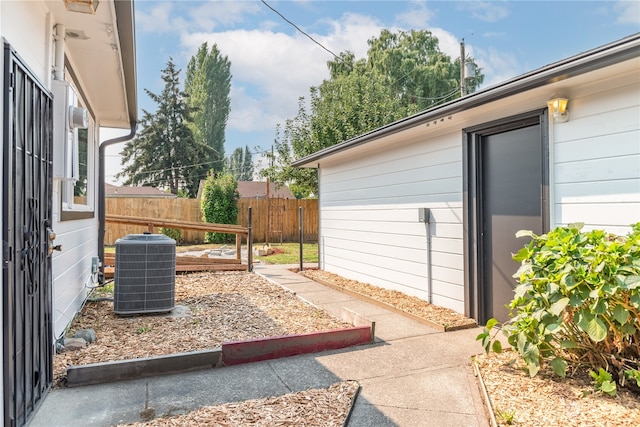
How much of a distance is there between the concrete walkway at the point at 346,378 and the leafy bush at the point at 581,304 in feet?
1.77

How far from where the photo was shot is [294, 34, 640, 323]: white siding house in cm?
294

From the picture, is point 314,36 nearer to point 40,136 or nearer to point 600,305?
point 40,136

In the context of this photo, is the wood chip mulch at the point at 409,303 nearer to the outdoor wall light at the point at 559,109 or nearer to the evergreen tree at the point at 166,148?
the outdoor wall light at the point at 559,109

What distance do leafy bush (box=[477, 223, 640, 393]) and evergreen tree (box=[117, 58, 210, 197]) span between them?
1119 inches

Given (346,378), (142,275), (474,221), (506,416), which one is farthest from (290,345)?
(474,221)

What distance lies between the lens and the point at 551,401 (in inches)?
93.7

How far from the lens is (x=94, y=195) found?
585 cm

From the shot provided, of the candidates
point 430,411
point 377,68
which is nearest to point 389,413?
point 430,411

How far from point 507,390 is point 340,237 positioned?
5186 mm

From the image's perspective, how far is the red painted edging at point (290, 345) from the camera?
3119 mm

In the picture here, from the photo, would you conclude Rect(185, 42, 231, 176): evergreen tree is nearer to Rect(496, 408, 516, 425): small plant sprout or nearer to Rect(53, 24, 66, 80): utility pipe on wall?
Rect(53, 24, 66, 80): utility pipe on wall

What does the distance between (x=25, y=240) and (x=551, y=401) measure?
3235 millimetres

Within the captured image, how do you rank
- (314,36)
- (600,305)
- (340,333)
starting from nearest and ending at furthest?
(600,305)
(340,333)
(314,36)

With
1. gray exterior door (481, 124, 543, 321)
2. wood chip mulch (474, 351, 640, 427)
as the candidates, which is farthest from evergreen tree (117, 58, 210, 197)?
wood chip mulch (474, 351, 640, 427)
